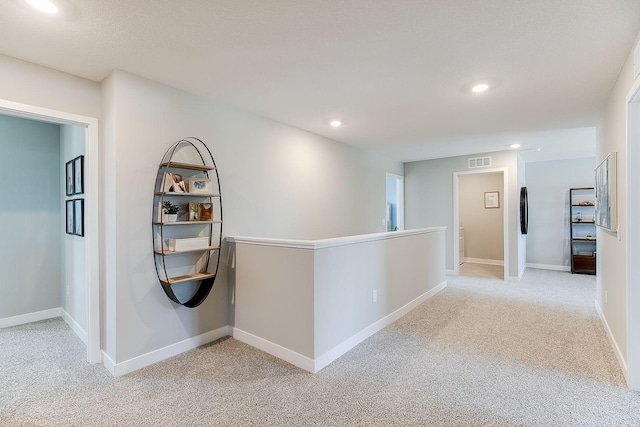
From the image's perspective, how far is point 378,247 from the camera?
10.5 feet

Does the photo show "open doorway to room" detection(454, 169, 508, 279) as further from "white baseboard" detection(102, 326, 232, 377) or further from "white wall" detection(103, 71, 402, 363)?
"white baseboard" detection(102, 326, 232, 377)

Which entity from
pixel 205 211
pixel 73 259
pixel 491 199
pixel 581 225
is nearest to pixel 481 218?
pixel 491 199

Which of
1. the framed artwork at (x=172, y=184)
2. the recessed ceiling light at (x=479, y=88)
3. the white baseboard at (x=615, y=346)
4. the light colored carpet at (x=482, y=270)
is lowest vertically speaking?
the light colored carpet at (x=482, y=270)

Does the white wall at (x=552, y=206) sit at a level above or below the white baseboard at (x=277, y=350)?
above

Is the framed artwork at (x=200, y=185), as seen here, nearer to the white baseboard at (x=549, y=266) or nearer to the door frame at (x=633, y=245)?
the door frame at (x=633, y=245)

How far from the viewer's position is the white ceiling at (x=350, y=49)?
1748 millimetres

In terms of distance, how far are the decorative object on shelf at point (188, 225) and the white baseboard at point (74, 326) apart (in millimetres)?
1159

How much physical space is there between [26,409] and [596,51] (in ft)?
14.5

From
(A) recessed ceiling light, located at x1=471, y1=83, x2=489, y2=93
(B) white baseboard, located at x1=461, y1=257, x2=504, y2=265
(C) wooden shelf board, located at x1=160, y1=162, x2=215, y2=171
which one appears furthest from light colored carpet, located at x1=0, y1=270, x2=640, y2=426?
(B) white baseboard, located at x1=461, y1=257, x2=504, y2=265

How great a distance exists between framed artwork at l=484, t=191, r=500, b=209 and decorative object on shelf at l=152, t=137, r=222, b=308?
22.5 feet

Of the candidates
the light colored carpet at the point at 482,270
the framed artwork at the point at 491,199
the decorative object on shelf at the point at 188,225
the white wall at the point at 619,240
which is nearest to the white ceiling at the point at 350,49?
the white wall at the point at 619,240

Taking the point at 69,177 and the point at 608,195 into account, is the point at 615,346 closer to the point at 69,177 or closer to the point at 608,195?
the point at 608,195

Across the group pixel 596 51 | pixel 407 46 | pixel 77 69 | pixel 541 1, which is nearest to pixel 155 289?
pixel 77 69

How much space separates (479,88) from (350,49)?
138 centimetres
